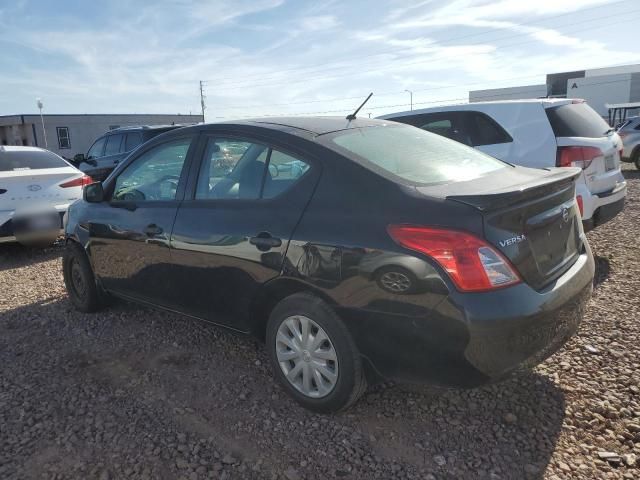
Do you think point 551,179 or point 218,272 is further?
point 218,272

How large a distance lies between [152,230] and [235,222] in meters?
0.90

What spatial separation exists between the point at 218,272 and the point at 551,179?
2010mm

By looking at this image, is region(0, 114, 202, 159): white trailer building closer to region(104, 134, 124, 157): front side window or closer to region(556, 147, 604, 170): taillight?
region(104, 134, 124, 157): front side window

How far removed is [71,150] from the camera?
1492 inches

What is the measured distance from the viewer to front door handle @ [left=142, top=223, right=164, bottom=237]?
3.58 m

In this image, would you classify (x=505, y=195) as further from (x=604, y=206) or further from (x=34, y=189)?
(x=34, y=189)

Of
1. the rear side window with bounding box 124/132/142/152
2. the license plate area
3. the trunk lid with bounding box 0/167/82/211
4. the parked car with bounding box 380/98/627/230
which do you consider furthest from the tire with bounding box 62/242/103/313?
the rear side window with bounding box 124/132/142/152

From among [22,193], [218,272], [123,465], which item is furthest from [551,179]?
[22,193]

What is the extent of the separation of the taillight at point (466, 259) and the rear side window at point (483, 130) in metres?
3.41

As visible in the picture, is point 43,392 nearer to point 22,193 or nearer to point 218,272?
point 218,272

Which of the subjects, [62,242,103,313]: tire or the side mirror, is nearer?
the side mirror

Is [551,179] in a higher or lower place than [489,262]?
higher

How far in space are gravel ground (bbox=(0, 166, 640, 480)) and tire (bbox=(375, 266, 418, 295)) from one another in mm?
661

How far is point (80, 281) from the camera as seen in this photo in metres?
4.64
